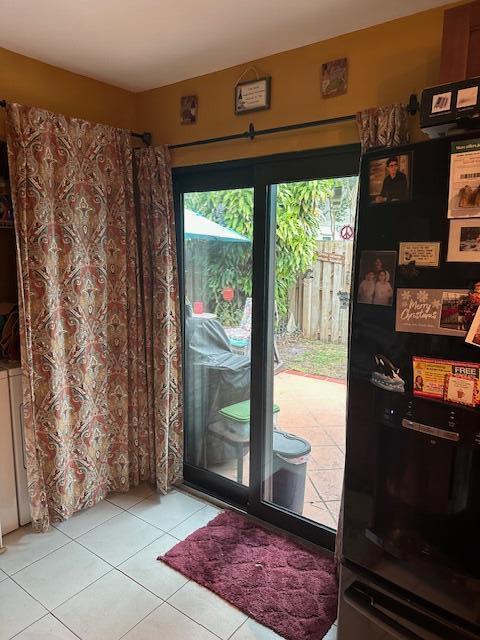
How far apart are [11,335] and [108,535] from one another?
1.22m

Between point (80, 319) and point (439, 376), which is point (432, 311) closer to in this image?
point (439, 376)

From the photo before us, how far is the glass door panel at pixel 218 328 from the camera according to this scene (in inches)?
101

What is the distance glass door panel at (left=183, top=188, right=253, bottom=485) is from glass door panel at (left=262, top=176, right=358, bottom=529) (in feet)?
0.72

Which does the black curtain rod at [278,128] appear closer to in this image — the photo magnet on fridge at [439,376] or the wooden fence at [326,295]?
the wooden fence at [326,295]

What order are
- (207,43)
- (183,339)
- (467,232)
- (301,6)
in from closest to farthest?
(467,232) → (301,6) → (207,43) → (183,339)

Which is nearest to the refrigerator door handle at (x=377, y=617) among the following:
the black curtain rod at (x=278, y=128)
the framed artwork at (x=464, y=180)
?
the framed artwork at (x=464, y=180)

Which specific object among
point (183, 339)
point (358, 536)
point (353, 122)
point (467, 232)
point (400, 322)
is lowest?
point (358, 536)

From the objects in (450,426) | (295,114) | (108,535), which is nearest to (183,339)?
(108,535)

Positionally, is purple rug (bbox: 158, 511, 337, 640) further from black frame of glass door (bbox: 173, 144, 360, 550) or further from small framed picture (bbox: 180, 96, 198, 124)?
small framed picture (bbox: 180, 96, 198, 124)

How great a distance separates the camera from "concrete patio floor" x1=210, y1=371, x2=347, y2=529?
2.32m

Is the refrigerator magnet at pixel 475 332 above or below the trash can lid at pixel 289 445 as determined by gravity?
above

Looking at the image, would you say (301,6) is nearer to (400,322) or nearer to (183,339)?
(400,322)

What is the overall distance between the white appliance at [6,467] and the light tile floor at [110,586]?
0.11 metres

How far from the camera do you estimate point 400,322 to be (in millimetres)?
1219
